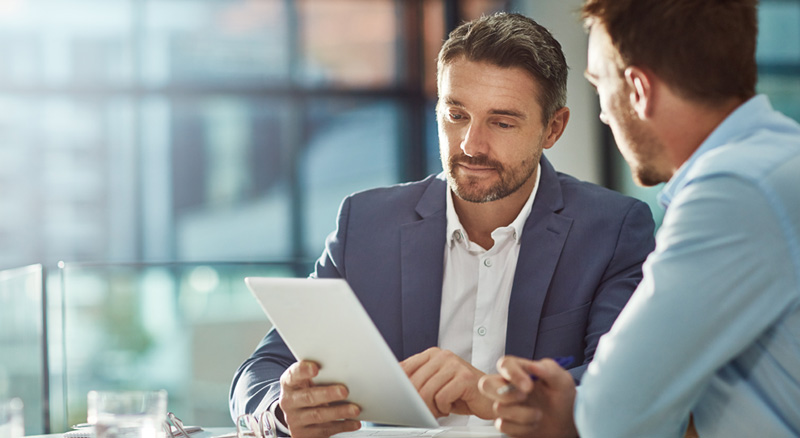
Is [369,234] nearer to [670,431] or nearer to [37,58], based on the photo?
[670,431]

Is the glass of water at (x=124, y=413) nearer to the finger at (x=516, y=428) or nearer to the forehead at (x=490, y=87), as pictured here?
the finger at (x=516, y=428)

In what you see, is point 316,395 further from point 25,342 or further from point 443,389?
point 25,342

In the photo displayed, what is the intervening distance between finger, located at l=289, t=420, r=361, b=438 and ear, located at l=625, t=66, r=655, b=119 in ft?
2.10

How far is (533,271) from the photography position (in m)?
1.82

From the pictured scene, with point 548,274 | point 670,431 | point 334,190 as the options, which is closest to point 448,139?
point 548,274

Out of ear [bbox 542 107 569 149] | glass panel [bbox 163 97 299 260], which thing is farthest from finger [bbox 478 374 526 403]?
glass panel [bbox 163 97 299 260]

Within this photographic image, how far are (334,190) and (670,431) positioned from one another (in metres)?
4.98

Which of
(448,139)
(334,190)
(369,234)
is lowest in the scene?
(334,190)

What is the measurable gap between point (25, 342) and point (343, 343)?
4.80 feet

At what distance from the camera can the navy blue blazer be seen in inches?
70.4

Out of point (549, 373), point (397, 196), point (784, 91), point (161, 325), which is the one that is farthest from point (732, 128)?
point (161, 325)

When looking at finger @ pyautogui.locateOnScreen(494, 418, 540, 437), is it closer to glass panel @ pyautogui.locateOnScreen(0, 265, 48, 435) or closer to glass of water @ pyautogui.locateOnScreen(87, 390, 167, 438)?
glass of water @ pyautogui.locateOnScreen(87, 390, 167, 438)

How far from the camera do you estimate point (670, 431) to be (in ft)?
3.67

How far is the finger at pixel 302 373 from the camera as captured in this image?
4.33 ft
